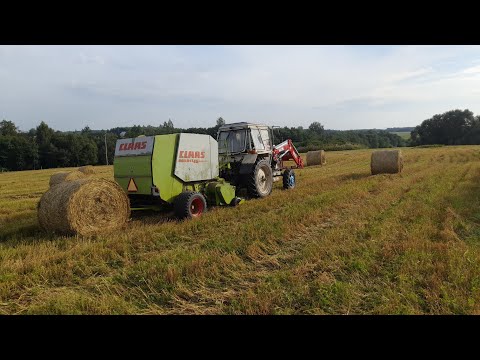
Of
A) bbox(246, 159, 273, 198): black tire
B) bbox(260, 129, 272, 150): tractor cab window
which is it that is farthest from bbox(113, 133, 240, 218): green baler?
bbox(260, 129, 272, 150): tractor cab window

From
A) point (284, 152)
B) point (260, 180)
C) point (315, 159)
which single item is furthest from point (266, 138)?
point (315, 159)

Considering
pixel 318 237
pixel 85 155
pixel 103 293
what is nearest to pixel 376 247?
pixel 318 237

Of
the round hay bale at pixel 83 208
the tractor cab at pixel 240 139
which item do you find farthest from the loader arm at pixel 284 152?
the round hay bale at pixel 83 208

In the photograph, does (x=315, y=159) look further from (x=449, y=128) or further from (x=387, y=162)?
(x=449, y=128)

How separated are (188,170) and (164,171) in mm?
736

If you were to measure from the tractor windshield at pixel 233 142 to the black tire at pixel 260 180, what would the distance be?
810 mm

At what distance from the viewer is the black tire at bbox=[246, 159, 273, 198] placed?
10219mm

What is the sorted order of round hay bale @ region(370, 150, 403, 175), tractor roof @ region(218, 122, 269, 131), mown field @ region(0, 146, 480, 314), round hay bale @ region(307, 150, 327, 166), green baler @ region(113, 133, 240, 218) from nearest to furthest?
mown field @ region(0, 146, 480, 314), green baler @ region(113, 133, 240, 218), tractor roof @ region(218, 122, 269, 131), round hay bale @ region(370, 150, 403, 175), round hay bale @ region(307, 150, 327, 166)

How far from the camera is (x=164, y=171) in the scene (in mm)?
7730

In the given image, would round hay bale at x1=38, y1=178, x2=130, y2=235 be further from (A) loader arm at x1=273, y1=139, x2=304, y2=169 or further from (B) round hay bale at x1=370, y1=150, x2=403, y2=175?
(B) round hay bale at x1=370, y1=150, x2=403, y2=175

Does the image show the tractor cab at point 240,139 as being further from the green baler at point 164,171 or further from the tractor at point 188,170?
the green baler at point 164,171

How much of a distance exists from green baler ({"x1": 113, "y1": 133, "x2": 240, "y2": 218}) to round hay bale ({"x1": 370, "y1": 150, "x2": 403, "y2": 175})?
377 inches

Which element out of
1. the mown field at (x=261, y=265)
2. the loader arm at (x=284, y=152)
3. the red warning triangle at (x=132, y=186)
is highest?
the loader arm at (x=284, y=152)

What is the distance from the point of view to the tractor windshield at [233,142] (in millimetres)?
10859
